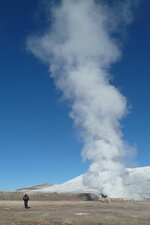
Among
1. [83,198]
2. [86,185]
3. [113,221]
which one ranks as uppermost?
[86,185]

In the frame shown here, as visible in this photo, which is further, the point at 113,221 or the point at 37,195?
the point at 37,195

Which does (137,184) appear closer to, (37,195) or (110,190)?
(110,190)

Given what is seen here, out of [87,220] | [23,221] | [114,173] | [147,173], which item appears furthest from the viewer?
[147,173]

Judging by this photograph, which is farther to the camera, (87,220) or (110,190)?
(110,190)

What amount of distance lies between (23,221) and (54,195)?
4268cm

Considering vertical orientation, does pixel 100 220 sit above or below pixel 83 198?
below

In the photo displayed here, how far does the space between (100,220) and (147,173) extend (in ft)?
508

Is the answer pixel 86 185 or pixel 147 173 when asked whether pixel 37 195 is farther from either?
pixel 147 173

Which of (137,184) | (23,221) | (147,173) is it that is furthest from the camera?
(147,173)

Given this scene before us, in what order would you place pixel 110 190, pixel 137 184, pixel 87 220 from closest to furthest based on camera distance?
pixel 87 220, pixel 110 190, pixel 137 184

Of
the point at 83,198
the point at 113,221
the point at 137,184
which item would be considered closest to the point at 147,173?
the point at 137,184

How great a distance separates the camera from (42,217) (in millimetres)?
38500

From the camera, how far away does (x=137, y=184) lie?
502ft

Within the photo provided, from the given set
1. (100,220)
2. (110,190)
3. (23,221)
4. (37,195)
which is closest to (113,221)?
(100,220)
